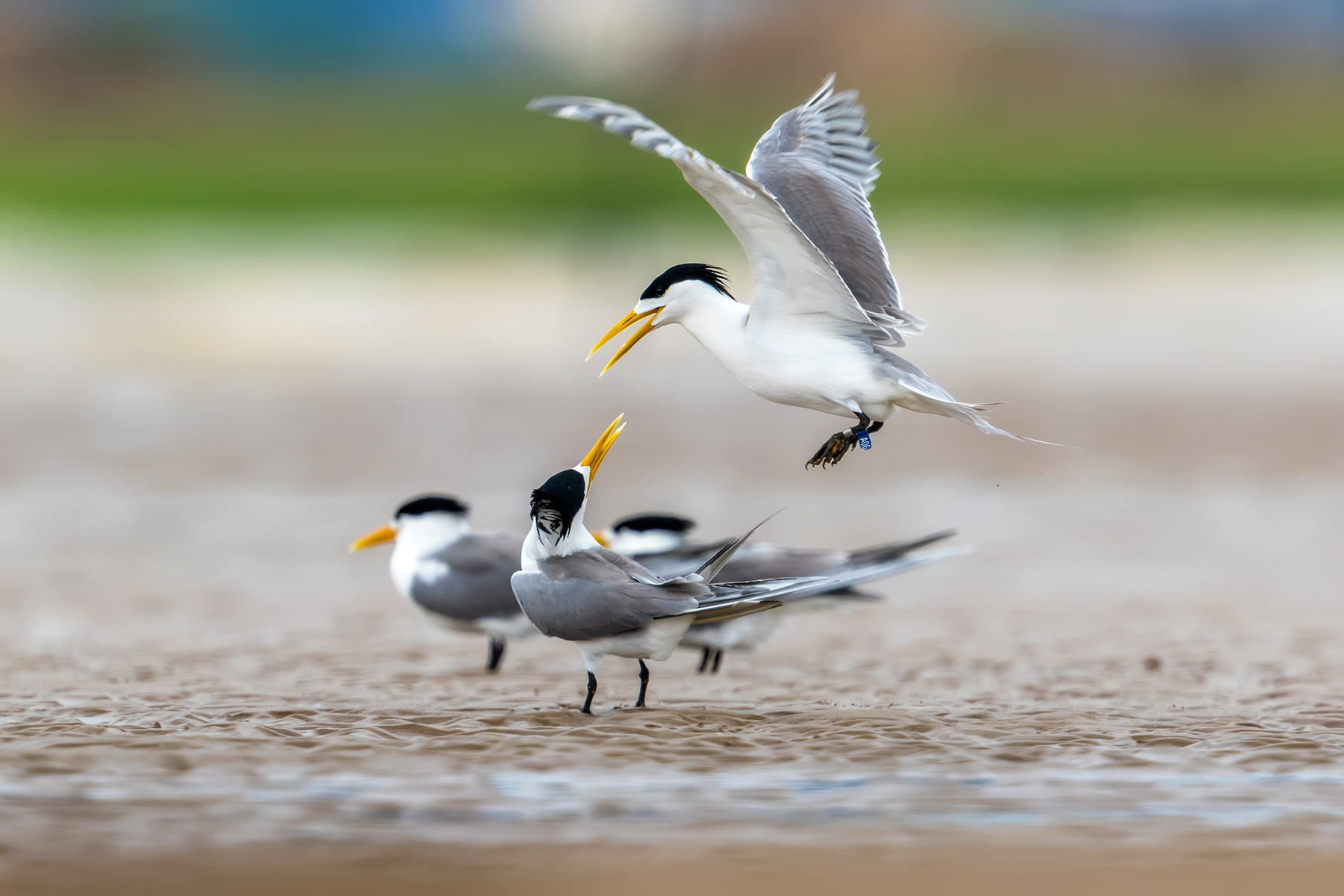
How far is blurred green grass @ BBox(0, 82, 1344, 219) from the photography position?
28.9 meters

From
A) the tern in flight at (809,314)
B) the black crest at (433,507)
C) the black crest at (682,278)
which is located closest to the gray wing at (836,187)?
the tern in flight at (809,314)

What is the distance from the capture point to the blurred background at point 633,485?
625cm

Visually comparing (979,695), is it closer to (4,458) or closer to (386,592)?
(386,592)

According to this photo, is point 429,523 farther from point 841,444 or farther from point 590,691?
point 841,444

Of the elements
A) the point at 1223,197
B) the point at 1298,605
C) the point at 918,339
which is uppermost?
the point at 1223,197

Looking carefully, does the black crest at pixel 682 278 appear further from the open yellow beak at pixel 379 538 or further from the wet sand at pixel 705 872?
the open yellow beak at pixel 379 538

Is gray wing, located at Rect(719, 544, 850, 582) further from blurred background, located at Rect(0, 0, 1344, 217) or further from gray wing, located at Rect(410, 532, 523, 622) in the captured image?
blurred background, located at Rect(0, 0, 1344, 217)

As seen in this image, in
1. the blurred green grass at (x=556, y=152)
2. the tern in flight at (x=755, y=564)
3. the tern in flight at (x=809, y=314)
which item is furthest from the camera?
the blurred green grass at (x=556, y=152)

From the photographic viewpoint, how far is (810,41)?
41.4 meters

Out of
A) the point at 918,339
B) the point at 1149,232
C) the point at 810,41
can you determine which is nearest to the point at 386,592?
the point at 918,339

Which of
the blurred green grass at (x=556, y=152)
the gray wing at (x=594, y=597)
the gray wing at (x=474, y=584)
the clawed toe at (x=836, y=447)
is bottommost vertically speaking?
the gray wing at (x=594, y=597)

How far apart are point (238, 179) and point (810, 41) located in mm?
14105

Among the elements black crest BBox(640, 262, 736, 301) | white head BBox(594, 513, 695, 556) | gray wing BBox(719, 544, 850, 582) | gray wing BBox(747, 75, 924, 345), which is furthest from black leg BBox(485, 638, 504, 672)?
gray wing BBox(747, 75, 924, 345)

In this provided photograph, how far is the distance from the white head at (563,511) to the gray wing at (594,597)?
0.04 meters
